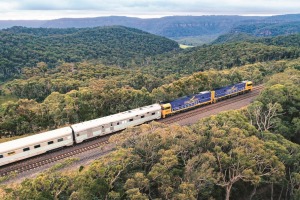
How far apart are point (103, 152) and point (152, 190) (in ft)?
41.0

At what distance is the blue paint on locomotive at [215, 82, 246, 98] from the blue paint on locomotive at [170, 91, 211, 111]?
10.0 ft

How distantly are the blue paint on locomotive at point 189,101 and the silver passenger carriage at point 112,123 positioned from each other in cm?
410

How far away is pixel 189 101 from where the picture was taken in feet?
169

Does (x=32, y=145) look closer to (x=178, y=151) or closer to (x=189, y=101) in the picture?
(x=178, y=151)

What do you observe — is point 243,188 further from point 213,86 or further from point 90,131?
point 213,86

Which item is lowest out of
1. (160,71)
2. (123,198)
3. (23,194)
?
(160,71)

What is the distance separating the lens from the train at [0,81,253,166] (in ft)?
107

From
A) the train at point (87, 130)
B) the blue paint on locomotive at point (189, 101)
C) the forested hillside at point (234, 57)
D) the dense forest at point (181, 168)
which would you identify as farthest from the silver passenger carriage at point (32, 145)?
the forested hillside at point (234, 57)

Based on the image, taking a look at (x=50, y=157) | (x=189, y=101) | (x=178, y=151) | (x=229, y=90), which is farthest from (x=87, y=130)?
(x=229, y=90)

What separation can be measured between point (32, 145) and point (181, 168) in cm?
1956

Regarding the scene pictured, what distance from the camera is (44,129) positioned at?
4622 cm

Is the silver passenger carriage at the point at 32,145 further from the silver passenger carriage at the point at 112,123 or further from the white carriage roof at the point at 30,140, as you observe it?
the silver passenger carriage at the point at 112,123

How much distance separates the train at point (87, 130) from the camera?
32.5 metres

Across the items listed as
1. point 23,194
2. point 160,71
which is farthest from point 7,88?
point 23,194
